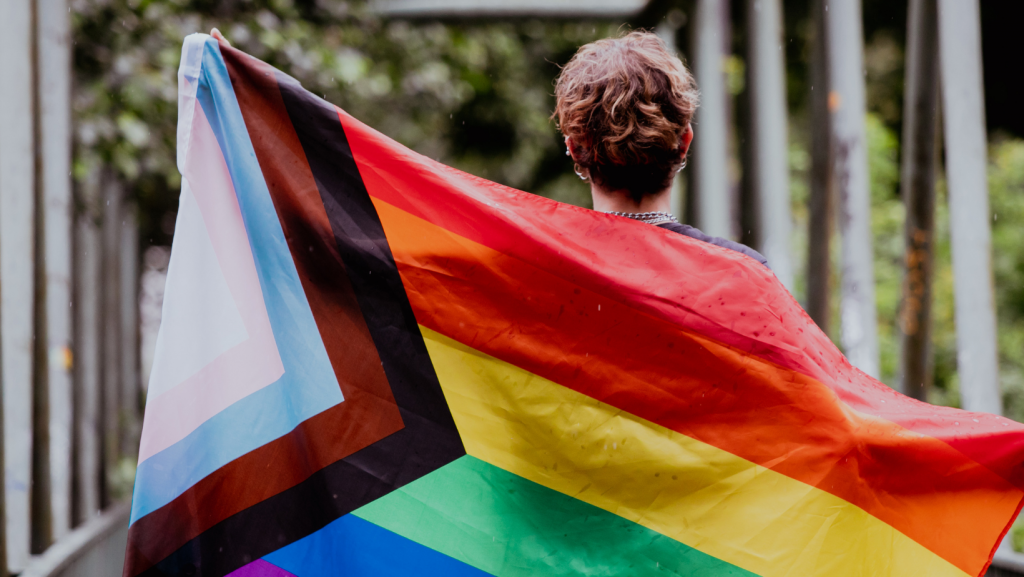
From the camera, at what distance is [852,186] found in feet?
15.7

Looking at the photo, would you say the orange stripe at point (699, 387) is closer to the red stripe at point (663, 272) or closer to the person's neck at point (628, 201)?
the red stripe at point (663, 272)

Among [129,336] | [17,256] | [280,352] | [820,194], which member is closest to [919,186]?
[820,194]

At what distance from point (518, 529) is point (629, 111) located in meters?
0.89

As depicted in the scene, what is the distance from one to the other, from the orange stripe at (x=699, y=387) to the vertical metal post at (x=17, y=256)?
8.23ft

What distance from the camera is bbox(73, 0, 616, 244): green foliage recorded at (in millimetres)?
4828

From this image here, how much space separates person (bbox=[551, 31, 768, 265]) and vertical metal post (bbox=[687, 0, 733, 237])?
485 centimetres

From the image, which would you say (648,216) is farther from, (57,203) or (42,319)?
→ (57,203)

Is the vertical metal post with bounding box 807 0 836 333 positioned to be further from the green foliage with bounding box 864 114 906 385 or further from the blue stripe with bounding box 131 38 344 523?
the green foliage with bounding box 864 114 906 385

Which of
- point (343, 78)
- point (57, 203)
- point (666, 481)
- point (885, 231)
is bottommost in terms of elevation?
point (885, 231)

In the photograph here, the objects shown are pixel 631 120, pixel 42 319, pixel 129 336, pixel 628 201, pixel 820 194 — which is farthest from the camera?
pixel 129 336

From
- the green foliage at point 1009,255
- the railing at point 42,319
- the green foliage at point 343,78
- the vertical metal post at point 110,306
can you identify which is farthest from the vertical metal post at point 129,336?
the green foliage at point 1009,255

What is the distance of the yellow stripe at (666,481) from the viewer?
67.9 inches

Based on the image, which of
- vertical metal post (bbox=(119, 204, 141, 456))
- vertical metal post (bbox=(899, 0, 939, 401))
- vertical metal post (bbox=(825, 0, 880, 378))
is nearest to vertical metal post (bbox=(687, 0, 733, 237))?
vertical metal post (bbox=(825, 0, 880, 378))

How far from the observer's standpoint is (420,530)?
1.80 m
